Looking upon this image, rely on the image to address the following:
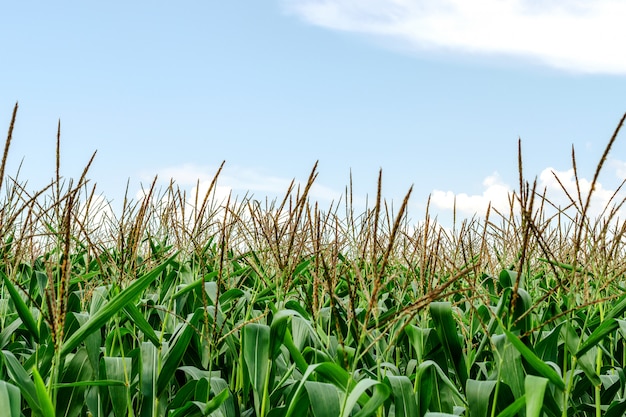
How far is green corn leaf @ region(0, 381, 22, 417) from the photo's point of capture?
1934 millimetres

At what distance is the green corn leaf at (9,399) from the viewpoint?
1934 mm

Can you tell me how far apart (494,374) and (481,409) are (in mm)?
513

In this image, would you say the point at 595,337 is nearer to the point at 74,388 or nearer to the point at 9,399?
the point at 9,399

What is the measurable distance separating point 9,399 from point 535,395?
→ 1.64 meters

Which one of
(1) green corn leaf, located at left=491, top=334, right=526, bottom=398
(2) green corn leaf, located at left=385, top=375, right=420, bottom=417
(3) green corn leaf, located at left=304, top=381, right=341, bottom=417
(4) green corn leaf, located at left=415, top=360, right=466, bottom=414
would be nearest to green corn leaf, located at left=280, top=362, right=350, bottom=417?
(3) green corn leaf, located at left=304, top=381, right=341, bottom=417

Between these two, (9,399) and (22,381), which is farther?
(22,381)

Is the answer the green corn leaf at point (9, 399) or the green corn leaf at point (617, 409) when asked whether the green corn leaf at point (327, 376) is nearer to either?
the green corn leaf at point (9, 399)

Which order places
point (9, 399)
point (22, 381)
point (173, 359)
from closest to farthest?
point (9, 399) < point (22, 381) < point (173, 359)

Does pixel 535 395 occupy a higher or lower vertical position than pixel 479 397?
higher

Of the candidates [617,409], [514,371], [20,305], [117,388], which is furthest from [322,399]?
[617,409]

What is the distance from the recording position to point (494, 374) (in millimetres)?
2973

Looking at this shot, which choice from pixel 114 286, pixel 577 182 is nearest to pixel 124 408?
pixel 114 286

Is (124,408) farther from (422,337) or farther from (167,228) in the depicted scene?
(167,228)

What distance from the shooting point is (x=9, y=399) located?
1967mm
